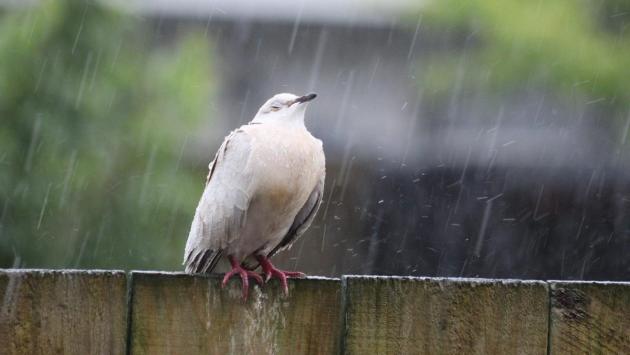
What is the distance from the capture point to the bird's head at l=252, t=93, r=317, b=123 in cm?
378

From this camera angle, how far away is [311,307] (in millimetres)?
1877

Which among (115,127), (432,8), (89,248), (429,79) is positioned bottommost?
(89,248)

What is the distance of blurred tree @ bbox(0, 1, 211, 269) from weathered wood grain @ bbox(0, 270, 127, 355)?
18.4ft

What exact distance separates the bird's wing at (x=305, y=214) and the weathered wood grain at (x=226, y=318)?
65.4 inches

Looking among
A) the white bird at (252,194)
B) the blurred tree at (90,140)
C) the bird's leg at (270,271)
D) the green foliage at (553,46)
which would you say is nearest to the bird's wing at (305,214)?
the white bird at (252,194)

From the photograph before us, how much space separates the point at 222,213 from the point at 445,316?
1.63 meters

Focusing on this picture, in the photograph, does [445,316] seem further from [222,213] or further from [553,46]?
[553,46]

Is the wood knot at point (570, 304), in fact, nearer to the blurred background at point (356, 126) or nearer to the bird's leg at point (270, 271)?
the bird's leg at point (270, 271)

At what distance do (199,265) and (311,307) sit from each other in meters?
1.59

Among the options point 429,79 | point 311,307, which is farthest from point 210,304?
point 429,79

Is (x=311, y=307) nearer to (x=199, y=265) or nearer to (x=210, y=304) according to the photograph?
(x=210, y=304)

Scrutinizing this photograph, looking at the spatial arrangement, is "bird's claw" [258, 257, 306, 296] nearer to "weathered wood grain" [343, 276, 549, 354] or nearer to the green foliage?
"weathered wood grain" [343, 276, 549, 354]

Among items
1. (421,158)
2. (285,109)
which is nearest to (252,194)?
(285,109)

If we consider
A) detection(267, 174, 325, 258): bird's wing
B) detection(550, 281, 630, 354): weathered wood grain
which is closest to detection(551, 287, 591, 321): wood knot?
detection(550, 281, 630, 354): weathered wood grain
